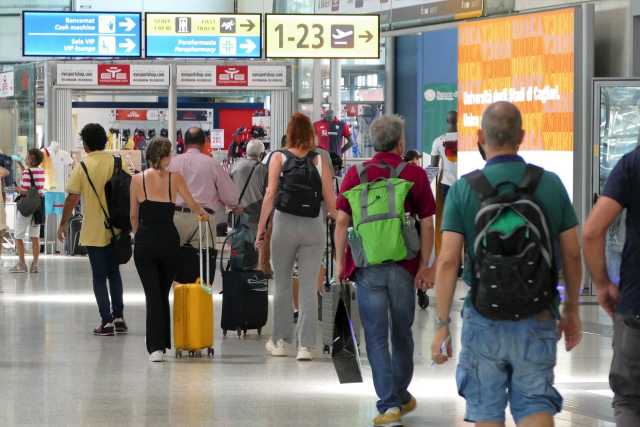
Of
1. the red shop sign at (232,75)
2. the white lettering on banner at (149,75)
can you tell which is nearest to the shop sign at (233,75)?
the red shop sign at (232,75)

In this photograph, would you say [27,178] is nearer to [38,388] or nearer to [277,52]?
[277,52]

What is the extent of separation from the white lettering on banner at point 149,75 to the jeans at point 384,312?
16.8 m

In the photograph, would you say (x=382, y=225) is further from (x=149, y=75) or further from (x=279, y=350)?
(x=149, y=75)

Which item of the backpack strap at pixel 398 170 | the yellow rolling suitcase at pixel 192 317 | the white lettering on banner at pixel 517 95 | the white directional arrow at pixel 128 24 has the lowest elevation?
the yellow rolling suitcase at pixel 192 317

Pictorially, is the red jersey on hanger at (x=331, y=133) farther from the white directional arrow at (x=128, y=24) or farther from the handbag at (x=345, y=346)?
the handbag at (x=345, y=346)

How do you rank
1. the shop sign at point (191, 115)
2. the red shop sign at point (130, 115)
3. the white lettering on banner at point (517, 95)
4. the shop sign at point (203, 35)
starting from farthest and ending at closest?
the shop sign at point (191, 115) → the red shop sign at point (130, 115) → the shop sign at point (203, 35) → the white lettering on banner at point (517, 95)

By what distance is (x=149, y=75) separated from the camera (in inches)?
935

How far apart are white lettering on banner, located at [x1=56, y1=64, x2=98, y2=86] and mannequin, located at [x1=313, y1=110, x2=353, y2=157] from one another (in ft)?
16.4

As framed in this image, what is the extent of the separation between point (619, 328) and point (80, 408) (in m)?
3.68

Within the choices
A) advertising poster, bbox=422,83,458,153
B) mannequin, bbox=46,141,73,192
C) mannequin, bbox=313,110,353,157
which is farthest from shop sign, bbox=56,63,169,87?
advertising poster, bbox=422,83,458,153

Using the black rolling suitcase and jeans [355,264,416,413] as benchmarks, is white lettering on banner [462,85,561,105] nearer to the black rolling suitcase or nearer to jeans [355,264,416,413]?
the black rolling suitcase

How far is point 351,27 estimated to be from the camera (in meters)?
19.6

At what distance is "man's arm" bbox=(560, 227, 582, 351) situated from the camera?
521 centimetres

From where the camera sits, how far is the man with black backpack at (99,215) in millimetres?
Answer: 11477
